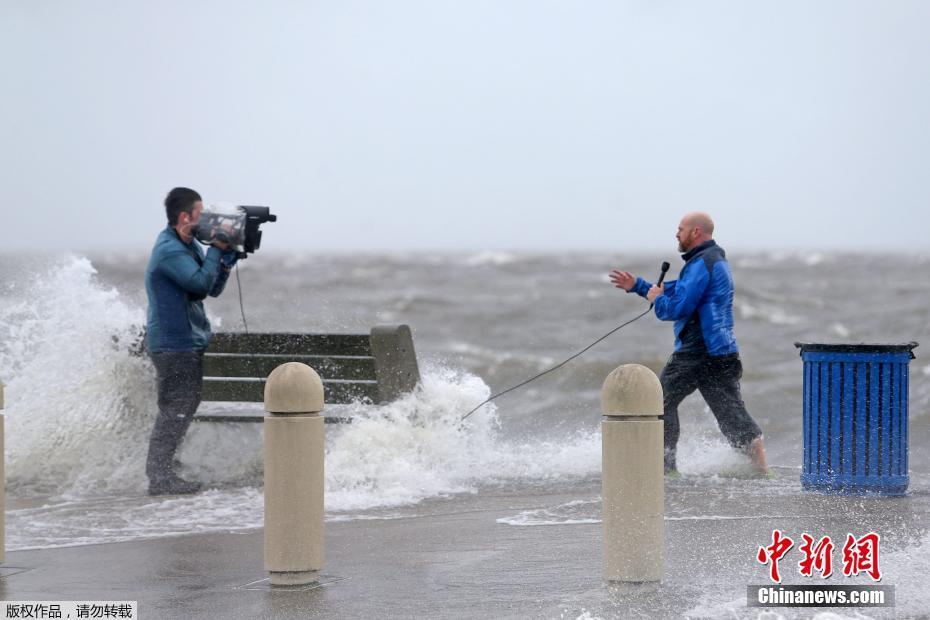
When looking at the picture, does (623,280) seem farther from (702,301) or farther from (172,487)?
(172,487)

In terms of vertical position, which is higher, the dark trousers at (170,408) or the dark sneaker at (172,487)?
the dark trousers at (170,408)

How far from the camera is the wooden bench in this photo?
32.9ft

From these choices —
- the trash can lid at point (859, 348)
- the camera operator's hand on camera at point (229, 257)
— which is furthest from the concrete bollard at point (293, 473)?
the trash can lid at point (859, 348)

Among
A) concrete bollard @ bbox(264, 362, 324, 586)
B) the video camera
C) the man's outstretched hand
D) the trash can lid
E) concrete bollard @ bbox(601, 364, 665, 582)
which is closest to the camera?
concrete bollard @ bbox(601, 364, 665, 582)

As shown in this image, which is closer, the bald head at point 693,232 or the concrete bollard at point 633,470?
the concrete bollard at point 633,470

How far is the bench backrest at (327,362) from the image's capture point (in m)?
10.0

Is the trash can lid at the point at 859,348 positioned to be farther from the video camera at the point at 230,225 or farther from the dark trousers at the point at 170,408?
the dark trousers at the point at 170,408

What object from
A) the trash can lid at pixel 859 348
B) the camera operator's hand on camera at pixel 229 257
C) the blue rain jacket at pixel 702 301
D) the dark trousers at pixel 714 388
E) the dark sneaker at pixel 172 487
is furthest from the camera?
the dark sneaker at pixel 172 487

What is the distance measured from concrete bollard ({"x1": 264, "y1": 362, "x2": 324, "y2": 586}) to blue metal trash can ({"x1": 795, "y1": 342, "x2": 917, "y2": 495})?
386cm

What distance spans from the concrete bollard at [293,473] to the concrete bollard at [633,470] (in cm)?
140

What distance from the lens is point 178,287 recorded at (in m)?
9.57

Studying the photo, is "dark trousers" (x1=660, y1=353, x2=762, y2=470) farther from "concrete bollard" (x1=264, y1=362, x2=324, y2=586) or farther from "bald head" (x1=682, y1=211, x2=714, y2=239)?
"concrete bollard" (x1=264, y1=362, x2=324, y2=586)

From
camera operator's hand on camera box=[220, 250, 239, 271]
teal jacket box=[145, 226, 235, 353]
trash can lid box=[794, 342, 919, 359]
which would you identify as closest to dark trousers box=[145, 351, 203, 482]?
teal jacket box=[145, 226, 235, 353]

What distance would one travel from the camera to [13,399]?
11320mm
